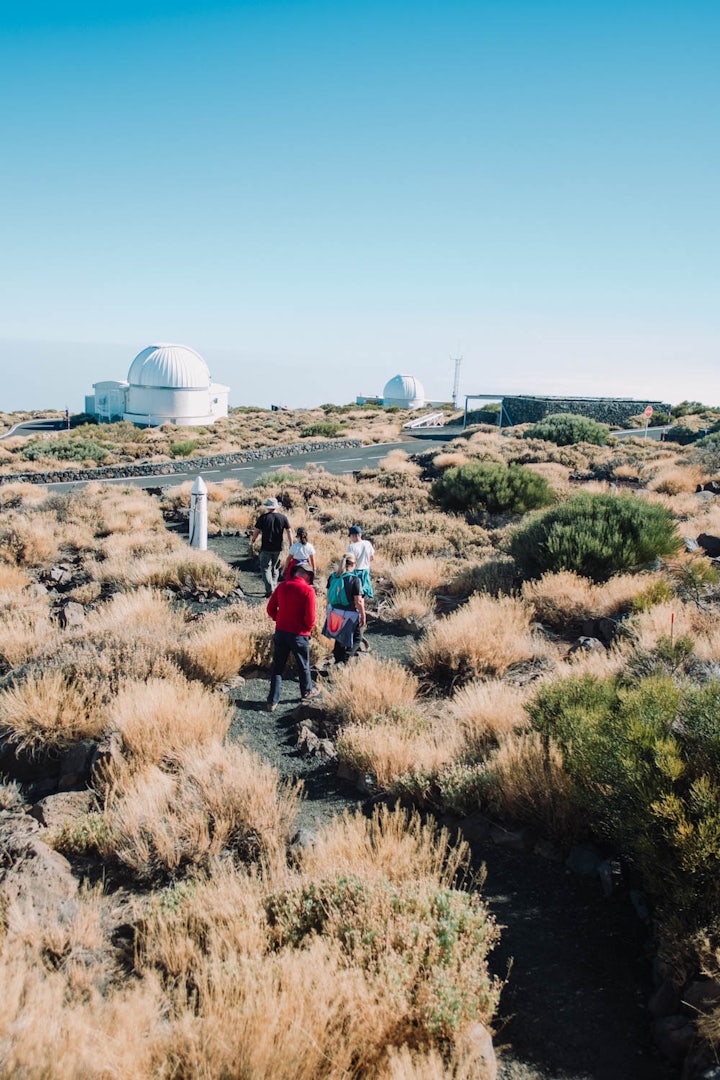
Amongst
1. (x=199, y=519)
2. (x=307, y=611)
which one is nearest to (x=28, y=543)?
(x=199, y=519)

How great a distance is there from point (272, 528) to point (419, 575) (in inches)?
91.8

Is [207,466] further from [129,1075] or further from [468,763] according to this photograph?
[129,1075]

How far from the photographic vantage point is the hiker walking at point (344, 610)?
746 cm

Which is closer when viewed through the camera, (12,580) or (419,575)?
(419,575)

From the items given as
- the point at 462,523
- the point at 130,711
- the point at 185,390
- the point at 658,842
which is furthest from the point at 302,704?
the point at 185,390

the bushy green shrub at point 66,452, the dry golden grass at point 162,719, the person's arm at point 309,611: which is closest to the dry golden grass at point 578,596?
the person's arm at point 309,611

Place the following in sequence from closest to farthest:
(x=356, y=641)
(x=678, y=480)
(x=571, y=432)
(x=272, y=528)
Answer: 1. (x=356, y=641)
2. (x=272, y=528)
3. (x=678, y=480)
4. (x=571, y=432)

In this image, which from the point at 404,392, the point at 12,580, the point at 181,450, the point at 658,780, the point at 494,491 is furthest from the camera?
the point at 404,392

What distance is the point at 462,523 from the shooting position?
1490 centimetres

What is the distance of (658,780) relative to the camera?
3.60m

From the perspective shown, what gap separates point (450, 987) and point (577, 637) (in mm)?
5902

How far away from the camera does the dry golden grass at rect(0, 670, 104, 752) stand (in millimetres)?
5719

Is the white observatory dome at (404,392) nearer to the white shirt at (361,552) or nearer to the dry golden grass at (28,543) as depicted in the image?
the dry golden grass at (28,543)

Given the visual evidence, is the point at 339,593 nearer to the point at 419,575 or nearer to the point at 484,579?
the point at 419,575
